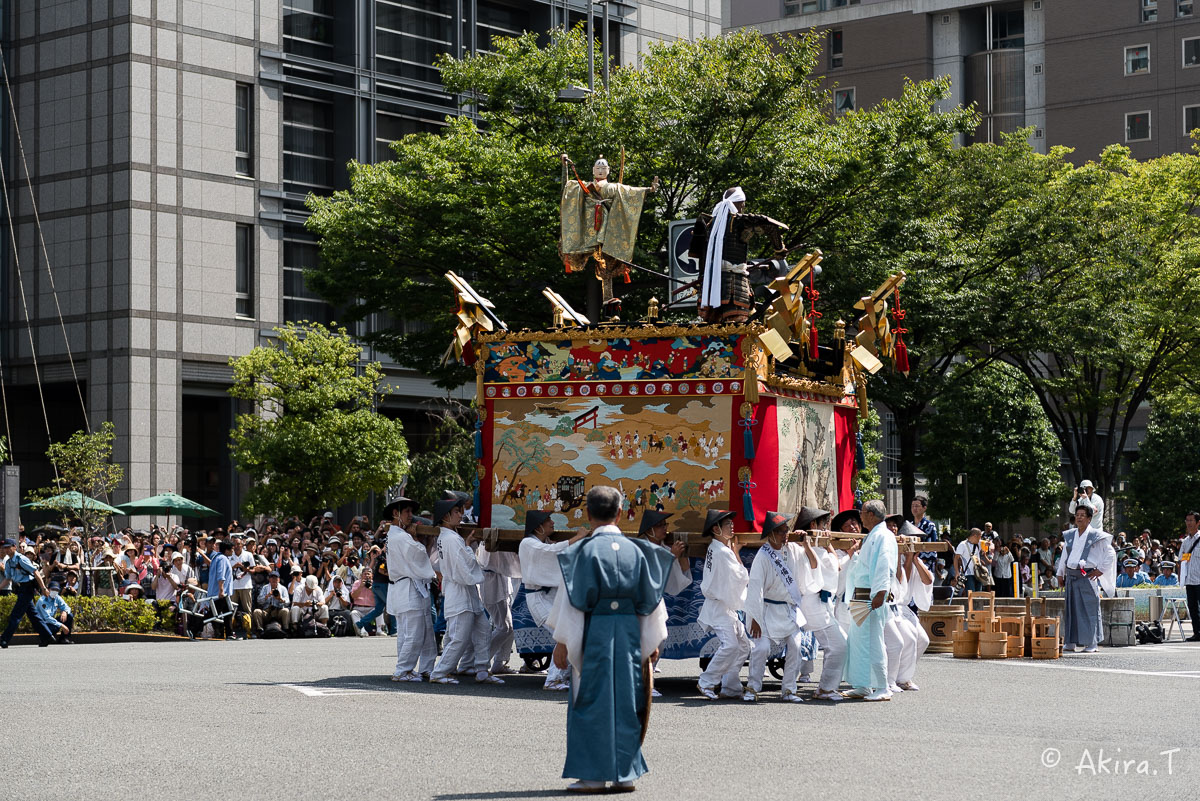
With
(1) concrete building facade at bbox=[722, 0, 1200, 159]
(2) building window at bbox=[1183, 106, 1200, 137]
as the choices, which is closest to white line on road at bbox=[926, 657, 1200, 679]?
(2) building window at bbox=[1183, 106, 1200, 137]

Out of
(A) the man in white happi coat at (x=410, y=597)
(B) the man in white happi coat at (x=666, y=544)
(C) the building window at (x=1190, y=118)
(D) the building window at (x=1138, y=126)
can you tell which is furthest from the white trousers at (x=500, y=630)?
(D) the building window at (x=1138, y=126)

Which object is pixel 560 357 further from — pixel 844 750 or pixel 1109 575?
pixel 1109 575

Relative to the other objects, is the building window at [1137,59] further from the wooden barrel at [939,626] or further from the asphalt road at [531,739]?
the asphalt road at [531,739]

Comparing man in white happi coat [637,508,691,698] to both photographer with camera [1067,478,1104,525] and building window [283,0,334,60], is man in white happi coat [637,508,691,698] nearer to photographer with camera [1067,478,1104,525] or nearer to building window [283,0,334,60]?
photographer with camera [1067,478,1104,525]

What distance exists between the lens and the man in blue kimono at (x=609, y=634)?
369 inches

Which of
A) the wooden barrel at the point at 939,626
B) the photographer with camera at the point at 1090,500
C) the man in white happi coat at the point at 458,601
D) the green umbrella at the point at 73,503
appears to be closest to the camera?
the man in white happi coat at the point at 458,601

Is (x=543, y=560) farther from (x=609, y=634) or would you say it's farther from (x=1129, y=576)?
(x=1129, y=576)

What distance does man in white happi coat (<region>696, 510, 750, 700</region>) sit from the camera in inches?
581

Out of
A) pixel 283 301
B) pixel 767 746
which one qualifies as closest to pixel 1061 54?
pixel 283 301

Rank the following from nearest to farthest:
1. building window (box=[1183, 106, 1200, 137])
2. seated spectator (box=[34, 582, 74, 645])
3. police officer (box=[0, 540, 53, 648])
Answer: police officer (box=[0, 540, 53, 648]) → seated spectator (box=[34, 582, 74, 645]) → building window (box=[1183, 106, 1200, 137])

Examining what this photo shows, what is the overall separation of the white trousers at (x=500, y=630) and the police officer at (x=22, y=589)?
31.1 feet

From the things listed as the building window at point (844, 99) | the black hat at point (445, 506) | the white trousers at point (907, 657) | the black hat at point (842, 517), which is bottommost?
the white trousers at point (907, 657)

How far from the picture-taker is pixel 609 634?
9664 mm

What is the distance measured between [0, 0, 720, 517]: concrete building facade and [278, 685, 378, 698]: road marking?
95.4 feet
